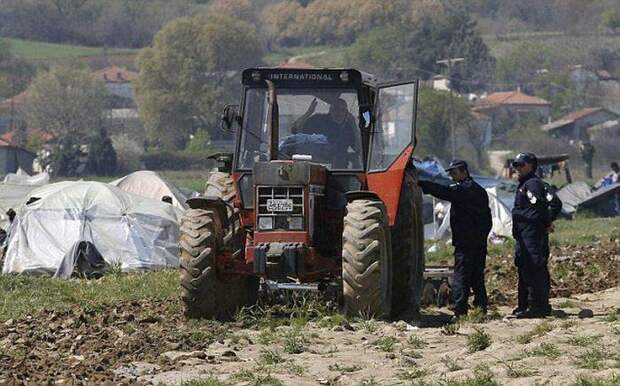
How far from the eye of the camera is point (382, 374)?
12.5 meters

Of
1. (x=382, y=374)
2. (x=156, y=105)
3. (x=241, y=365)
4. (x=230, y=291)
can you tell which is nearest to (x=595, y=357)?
(x=382, y=374)

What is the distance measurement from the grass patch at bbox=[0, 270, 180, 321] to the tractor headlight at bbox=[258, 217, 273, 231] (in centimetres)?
203

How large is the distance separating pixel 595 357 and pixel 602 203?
32.8 metres

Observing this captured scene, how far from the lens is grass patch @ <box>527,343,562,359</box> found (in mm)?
12565

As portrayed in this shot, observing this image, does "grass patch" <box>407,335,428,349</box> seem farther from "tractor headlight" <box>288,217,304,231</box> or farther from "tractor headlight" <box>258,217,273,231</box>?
"tractor headlight" <box>258,217,273,231</box>

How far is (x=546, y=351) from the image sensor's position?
1270 cm

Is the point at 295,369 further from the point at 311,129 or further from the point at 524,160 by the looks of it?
the point at 524,160

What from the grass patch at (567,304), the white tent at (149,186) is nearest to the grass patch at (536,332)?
the grass patch at (567,304)

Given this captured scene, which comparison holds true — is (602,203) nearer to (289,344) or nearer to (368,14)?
(289,344)

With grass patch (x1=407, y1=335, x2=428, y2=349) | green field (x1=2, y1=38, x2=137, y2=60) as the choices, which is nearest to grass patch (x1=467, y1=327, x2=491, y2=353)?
grass patch (x1=407, y1=335, x2=428, y2=349)

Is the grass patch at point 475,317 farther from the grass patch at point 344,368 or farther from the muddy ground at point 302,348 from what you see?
the grass patch at point 344,368

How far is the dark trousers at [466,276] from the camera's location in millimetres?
16422

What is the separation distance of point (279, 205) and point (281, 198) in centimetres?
7

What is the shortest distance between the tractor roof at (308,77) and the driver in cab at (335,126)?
0.19m
